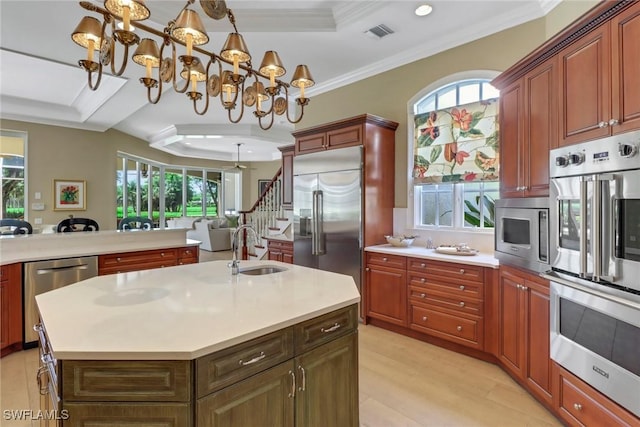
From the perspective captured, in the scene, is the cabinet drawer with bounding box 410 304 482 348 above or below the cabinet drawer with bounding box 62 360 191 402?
below

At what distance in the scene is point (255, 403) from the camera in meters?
1.27

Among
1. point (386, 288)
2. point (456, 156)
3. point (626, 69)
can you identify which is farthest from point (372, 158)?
point (626, 69)

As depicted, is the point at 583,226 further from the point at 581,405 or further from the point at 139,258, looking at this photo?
the point at 139,258

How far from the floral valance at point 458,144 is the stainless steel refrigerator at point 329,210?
2.67ft

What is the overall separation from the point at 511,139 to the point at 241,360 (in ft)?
8.29

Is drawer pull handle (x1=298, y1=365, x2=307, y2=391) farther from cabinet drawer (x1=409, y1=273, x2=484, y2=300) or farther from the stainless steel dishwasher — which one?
the stainless steel dishwasher

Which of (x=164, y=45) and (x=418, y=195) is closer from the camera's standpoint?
(x=164, y=45)

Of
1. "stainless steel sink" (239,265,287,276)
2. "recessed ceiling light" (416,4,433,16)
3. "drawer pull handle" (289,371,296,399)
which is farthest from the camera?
"recessed ceiling light" (416,4,433,16)

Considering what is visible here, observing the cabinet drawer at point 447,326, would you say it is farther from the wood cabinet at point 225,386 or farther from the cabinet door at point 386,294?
the wood cabinet at point 225,386

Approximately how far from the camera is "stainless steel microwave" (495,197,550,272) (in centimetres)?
223

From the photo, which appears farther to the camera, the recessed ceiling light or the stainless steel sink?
the recessed ceiling light

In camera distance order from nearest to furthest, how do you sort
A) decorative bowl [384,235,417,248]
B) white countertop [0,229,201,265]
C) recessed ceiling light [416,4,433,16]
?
1. recessed ceiling light [416,4,433,16]
2. white countertop [0,229,201,265]
3. decorative bowl [384,235,417,248]

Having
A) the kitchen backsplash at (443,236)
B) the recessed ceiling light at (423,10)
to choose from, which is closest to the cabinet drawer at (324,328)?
the kitchen backsplash at (443,236)

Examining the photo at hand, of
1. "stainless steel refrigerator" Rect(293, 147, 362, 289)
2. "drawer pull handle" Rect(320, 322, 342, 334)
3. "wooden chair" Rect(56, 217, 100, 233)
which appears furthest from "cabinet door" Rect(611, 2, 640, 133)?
"wooden chair" Rect(56, 217, 100, 233)
